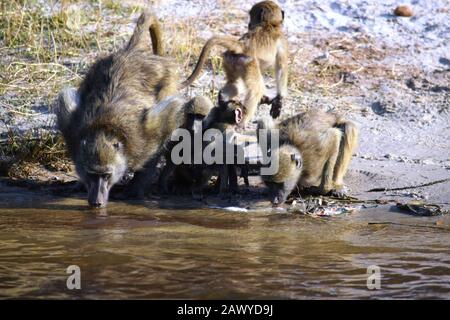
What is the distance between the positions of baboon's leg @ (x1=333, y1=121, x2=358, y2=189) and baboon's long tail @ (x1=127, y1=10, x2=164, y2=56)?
6.43 feet

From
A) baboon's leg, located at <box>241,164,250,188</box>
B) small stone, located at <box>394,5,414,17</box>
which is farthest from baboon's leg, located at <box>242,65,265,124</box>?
small stone, located at <box>394,5,414,17</box>

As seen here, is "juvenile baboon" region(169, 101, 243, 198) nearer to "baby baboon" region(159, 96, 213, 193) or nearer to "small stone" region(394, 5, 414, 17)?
"baby baboon" region(159, 96, 213, 193)

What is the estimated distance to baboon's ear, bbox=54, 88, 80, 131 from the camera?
9281 millimetres

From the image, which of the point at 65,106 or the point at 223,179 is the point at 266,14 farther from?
the point at 65,106

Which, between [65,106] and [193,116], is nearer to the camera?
[65,106]

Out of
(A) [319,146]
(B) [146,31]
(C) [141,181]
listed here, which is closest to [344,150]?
(A) [319,146]

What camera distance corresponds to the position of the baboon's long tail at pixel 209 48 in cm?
974

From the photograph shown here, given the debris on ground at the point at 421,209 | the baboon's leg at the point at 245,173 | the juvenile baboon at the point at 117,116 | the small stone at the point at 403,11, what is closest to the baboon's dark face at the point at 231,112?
Result: the baboon's leg at the point at 245,173

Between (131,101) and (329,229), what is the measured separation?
2091mm

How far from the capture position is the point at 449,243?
8383 mm

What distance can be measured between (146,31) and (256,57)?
1.13m

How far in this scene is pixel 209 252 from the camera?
320 inches
